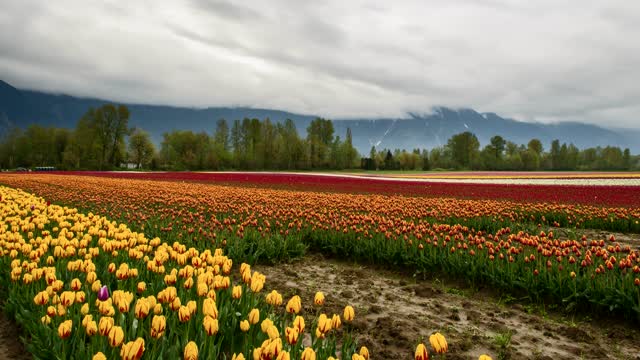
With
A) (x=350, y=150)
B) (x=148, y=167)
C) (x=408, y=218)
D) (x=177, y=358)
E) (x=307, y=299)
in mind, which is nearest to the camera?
(x=177, y=358)

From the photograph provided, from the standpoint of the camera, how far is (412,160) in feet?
382

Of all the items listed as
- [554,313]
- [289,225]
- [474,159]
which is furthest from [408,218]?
[474,159]

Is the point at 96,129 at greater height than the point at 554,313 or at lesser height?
greater

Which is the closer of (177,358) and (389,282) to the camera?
(177,358)

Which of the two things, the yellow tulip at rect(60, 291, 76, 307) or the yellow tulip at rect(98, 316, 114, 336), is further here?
the yellow tulip at rect(60, 291, 76, 307)

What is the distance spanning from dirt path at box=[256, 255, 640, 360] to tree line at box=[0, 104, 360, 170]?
3217 inches

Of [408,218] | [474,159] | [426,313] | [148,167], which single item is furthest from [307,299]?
[474,159]

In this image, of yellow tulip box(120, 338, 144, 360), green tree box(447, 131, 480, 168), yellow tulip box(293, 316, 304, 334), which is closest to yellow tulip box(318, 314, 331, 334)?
yellow tulip box(293, 316, 304, 334)

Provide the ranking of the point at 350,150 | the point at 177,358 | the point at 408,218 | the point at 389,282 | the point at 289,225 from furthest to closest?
the point at 350,150, the point at 408,218, the point at 289,225, the point at 389,282, the point at 177,358

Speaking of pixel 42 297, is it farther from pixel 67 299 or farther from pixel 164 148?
pixel 164 148

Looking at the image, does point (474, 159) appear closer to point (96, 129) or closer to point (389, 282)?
point (96, 129)

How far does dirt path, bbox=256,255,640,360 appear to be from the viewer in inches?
189

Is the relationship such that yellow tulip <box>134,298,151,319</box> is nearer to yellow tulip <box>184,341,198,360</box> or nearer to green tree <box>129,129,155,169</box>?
yellow tulip <box>184,341,198,360</box>

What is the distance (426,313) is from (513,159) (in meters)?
107
